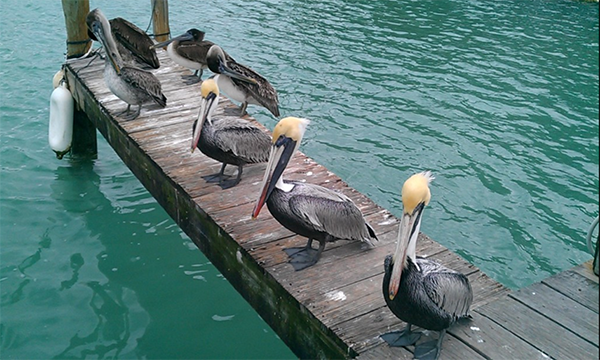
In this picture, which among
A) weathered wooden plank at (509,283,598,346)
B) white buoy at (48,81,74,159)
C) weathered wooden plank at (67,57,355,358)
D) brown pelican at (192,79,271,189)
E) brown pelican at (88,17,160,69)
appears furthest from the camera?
white buoy at (48,81,74,159)

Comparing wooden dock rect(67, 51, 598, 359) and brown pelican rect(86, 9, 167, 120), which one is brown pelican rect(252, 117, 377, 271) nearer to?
wooden dock rect(67, 51, 598, 359)

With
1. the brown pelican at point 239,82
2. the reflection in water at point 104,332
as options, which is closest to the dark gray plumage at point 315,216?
the reflection in water at point 104,332

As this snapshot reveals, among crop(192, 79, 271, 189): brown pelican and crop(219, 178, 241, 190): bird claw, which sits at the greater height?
crop(192, 79, 271, 189): brown pelican

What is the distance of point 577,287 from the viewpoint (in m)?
3.87

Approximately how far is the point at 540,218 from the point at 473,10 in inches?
373

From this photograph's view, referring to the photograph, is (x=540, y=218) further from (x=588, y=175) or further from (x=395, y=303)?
(x=395, y=303)

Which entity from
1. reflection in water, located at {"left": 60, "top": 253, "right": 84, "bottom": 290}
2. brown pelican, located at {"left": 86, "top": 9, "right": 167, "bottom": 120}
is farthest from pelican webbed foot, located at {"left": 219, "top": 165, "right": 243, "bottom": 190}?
reflection in water, located at {"left": 60, "top": 253, "right": 84, "bottom": 290}

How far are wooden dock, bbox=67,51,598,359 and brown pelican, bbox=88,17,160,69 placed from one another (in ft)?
6.49

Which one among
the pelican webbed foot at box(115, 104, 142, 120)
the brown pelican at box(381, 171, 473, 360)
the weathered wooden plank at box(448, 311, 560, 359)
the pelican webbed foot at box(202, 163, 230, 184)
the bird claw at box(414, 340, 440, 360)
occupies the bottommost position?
the pelican webbed foot at box(115, 104, 142, 120)

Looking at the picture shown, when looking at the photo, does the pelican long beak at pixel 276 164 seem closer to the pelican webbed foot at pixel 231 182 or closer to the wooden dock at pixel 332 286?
the wooden dock at pixel 332 286

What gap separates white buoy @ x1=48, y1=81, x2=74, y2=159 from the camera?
7.49 m

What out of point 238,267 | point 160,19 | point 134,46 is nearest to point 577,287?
point 238,267

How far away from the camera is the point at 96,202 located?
Result: 23.3ft

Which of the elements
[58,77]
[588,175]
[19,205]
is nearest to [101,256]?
[19,205]
